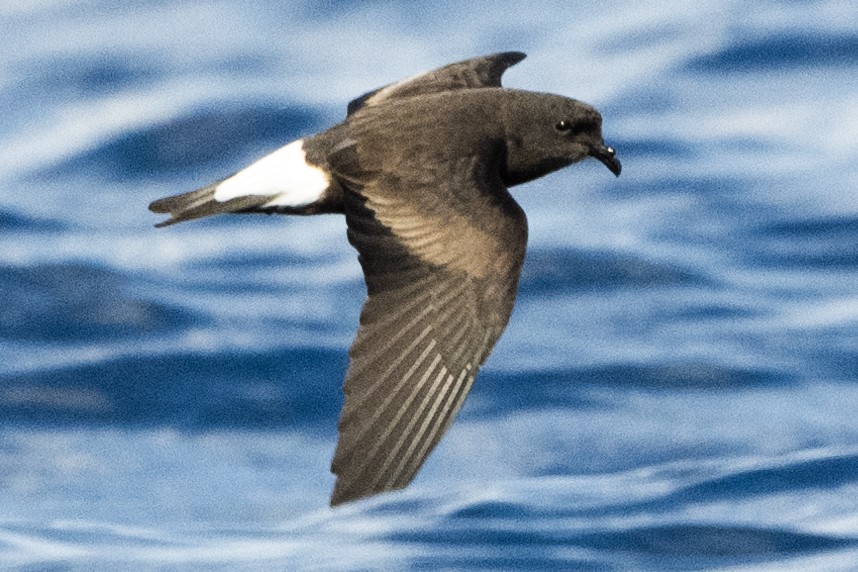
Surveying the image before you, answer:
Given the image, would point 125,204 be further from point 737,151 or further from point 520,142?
point 520,142

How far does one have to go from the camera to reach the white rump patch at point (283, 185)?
730 centimetres

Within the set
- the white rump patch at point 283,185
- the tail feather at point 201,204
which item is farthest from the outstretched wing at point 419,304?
the tail feather at point 201,204

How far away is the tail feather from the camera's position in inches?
286

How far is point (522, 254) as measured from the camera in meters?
6.87

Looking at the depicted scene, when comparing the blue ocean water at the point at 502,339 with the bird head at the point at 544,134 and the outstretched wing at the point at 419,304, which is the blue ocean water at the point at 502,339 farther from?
the outstretched wing at the point at 419,304

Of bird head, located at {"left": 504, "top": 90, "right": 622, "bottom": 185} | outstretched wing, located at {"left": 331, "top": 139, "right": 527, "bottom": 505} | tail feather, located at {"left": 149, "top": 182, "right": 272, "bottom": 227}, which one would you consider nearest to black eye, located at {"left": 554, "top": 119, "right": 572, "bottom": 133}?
bird head, located at {"left": 504, "top": 90, "right": 622, "bottom": 185}

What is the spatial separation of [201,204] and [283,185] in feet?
0.90

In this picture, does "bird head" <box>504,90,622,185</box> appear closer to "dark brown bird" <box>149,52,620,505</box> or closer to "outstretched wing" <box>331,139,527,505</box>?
"dark brown bird" <box>149,52,620,505</box>

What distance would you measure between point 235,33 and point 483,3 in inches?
72.2

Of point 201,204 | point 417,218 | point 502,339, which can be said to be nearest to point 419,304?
point 417,218

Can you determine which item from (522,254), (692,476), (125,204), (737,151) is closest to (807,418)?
(692,476)

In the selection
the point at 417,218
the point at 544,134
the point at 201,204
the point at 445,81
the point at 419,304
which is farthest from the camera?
the point at 445,81

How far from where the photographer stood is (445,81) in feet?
26.6

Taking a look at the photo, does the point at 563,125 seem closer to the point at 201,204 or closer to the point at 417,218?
the point at 417,218
